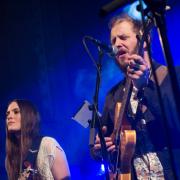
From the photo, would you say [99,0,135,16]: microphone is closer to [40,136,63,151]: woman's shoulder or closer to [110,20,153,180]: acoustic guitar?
[110,20,153,180]: acoustic guitar

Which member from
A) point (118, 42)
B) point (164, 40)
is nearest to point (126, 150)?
point (118, 42)

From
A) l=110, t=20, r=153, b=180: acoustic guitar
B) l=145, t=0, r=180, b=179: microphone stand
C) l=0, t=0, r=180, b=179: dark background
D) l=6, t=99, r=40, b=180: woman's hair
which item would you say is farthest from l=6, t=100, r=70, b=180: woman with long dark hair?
l=145, t=0, r=180, b=179: microphone stand

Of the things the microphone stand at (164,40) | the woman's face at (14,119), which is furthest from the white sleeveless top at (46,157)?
the microphone stand at (164,40)

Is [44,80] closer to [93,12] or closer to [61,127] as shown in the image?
[61,127]

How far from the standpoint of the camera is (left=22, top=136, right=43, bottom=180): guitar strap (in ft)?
11.2

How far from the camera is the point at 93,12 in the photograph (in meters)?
4.82

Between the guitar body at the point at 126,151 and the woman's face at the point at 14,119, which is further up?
the woman's face at the point at 14,119

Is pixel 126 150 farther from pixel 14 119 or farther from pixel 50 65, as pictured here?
pixel 50 65

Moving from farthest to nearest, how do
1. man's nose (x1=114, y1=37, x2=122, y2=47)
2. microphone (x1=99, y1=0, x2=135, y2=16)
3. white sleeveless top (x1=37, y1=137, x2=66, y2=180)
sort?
white sleeveless top (x1=37, y1=137, x2=66, y2=180) < man's nose (x1=114, y1=37, x2=122, y2=47) < microphone (x1=99, y1=0, x2=135, y2=16)

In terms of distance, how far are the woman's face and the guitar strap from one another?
276mm

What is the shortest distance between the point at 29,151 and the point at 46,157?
191mm

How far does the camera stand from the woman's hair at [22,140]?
3.60 m

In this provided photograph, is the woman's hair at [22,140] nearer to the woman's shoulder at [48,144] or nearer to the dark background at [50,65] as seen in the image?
the woman's shoulder at [48,144]

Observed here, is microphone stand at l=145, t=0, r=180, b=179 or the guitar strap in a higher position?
microphone stand at l=145, t=0, r=180, b=179
